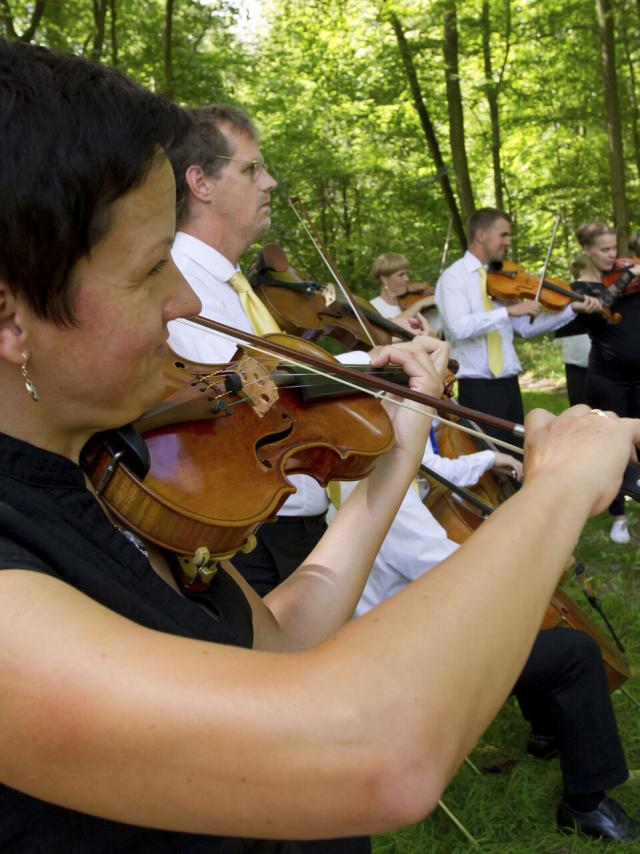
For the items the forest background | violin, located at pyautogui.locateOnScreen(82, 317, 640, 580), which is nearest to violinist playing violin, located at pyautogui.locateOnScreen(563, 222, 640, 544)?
the forest background

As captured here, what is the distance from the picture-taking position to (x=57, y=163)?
2.67ft

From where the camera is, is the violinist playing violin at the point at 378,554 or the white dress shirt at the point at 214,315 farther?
the violinist playing violin at the point at 378,554

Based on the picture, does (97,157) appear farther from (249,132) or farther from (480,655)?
(249,132)

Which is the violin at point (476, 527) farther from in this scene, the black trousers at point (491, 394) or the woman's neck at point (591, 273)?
the woman's neck at point (591, 273)

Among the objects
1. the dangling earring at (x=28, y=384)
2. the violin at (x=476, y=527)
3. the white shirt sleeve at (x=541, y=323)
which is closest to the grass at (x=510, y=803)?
the violin at (x=476, y=527)

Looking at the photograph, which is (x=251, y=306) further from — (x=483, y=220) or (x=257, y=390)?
A: (x=483, y=220)

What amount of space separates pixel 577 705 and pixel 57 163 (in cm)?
249

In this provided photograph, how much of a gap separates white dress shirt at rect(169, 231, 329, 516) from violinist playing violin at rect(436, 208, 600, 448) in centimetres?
333

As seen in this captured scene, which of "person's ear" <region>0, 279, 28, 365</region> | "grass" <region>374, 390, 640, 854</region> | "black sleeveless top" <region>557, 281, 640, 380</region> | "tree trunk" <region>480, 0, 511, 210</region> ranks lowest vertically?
"grass" <region>374, 390, 640, 854</region>

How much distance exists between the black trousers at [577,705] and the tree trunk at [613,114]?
25.5ft

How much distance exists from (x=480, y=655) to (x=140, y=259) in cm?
55

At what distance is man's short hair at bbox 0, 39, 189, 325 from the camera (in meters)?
0.80

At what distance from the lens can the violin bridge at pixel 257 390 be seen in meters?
1.76

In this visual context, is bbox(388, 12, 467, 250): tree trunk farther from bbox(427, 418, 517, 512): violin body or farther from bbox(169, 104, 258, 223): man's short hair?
bbox(169, 104, 258, 223): man's short hair
